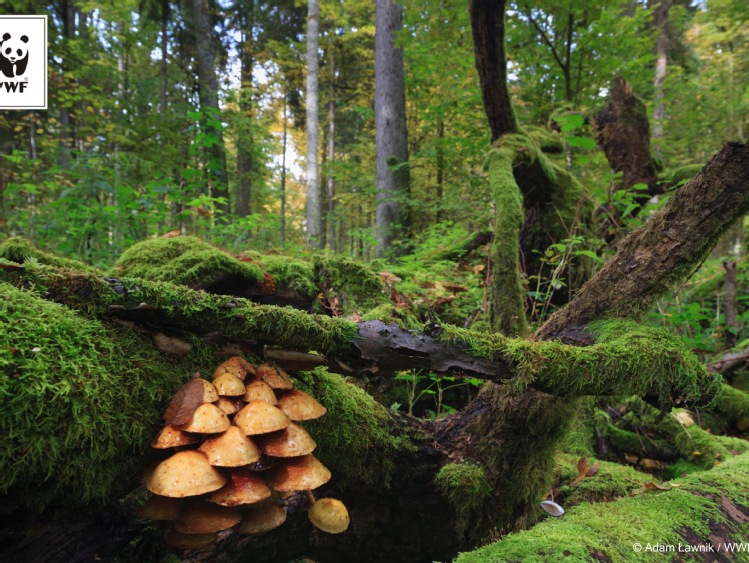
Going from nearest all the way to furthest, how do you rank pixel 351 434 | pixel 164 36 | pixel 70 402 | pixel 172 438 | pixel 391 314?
pixel 70 402, pixel 172 438, pixel 351 434, pixel 391 314, pixel 164 36

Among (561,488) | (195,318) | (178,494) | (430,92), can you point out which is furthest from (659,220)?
(430,92)

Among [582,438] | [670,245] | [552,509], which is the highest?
[670,245]

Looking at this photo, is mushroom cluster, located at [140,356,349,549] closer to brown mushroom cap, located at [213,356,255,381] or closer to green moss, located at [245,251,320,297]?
brown mushroom cap, located at [213,356,255,381]

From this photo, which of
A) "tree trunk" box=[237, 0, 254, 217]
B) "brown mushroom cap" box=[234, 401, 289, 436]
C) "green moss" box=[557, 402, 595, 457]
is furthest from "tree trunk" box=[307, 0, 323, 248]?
"brown mushroom cap" box=[234, 401, 289, 436]

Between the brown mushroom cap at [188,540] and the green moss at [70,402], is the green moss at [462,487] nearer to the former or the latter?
the brown mushroom cap at [188,540]

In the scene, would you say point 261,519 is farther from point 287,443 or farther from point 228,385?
point 228,385

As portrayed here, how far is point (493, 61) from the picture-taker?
4.23m

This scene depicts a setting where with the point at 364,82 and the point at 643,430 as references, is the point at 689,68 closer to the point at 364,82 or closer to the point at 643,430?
the point at 364,82

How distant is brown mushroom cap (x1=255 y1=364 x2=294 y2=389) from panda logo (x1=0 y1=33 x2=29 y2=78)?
7762mm

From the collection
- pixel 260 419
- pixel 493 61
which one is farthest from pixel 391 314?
pixel 493 61

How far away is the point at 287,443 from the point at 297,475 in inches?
4.5

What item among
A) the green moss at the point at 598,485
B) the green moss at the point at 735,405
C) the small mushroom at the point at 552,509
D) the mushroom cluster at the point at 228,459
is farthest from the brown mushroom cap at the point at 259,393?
the green moss at the point at 735,405

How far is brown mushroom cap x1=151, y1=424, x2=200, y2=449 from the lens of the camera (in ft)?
3.91

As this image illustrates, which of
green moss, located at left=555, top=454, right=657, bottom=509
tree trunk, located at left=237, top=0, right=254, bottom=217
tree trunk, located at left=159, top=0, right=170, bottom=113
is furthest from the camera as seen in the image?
tree trunk, located at left=159, top=0, right=170, bottom=113
